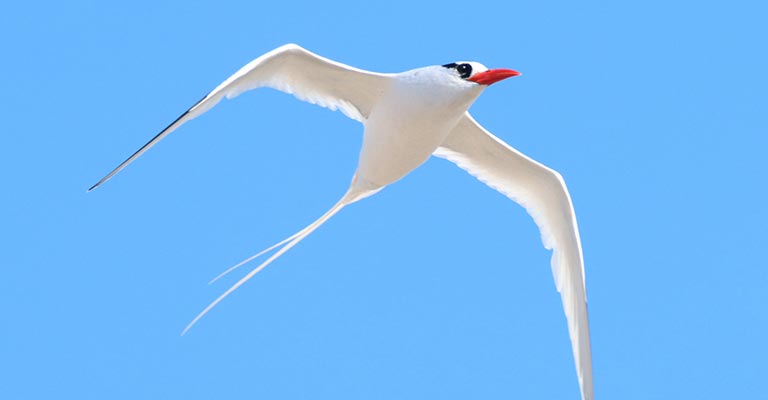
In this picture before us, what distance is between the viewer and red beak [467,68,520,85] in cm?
1375

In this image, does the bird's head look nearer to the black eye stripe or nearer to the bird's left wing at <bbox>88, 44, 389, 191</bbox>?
the black eye stripe

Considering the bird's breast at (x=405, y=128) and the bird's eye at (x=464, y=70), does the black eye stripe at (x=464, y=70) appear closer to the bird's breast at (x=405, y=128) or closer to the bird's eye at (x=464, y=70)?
the bird's eye at (x=464, y=70)

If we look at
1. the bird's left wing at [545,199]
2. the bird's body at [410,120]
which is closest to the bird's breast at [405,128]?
the bird's body at [410,120]

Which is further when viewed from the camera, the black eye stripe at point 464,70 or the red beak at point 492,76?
the black eye stripe at point 464,70

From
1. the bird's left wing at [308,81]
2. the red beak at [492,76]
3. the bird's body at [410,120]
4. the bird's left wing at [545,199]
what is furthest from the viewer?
the bird's left wing at [545,199]

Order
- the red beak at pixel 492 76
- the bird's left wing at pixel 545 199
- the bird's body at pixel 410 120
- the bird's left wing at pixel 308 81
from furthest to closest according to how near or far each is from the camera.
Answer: the bird's left wing at pixel 545 199 < the bird's body at pixel 410 120 < the bird's left wing at pixel 308 81 < the red beak at pixel 492 76

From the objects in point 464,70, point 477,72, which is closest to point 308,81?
point 464,70

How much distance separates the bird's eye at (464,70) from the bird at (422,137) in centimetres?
1

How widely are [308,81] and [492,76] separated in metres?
2.07

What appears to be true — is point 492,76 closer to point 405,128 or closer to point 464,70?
point 464,70

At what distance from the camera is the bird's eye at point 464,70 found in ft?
46.0

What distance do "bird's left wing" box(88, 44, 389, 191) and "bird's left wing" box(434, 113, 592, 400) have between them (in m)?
1.26

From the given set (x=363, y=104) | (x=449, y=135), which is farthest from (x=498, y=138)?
(x=363, y=104)

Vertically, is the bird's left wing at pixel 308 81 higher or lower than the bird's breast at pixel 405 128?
higher
